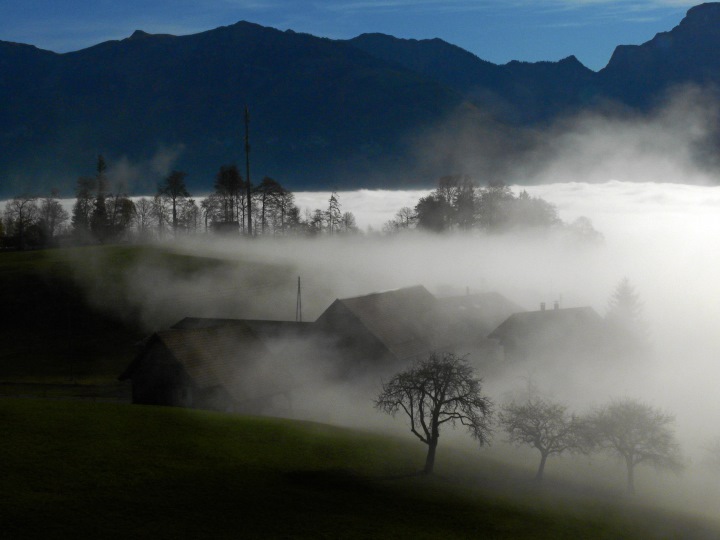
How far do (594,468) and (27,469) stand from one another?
106ft

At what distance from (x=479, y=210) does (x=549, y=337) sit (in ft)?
252

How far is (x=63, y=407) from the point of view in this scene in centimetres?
3659

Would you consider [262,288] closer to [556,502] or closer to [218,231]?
[218,231]

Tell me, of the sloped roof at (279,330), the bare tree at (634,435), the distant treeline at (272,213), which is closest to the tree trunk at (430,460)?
the bare tree at (634,435)

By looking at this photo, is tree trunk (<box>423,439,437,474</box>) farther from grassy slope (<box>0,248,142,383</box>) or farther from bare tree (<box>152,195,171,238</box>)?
bare tree (<box>152,195,171,238</box>)

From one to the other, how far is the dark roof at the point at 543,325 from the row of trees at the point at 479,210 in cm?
6951

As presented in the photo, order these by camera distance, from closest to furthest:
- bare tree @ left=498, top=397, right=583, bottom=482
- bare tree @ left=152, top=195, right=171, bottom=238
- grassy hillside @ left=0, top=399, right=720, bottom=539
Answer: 1. grassy hillside @ left=0, top=399, right=720, bottom=539
2. bare tree @ left=498, top=397, right=583, bottom=482
3. bare tree @ left=152, top=195, right=171, bottom=238

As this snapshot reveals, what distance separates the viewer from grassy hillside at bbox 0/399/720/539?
78.3 ft

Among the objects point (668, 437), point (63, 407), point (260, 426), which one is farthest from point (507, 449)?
point (63, 407)

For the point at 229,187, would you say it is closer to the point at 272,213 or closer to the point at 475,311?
the point at 272,213

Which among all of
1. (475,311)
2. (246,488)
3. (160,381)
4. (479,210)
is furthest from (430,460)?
(479,210)

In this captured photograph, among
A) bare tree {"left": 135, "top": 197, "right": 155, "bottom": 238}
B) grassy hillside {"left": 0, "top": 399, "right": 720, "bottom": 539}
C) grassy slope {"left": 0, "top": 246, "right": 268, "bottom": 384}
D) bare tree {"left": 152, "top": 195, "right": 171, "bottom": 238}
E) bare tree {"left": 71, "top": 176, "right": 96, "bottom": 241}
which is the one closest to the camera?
grassy hillside {"left": 0, "top": 399, "right": 720, "bottom": 539}

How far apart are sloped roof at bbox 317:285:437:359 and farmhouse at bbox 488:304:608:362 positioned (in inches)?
313

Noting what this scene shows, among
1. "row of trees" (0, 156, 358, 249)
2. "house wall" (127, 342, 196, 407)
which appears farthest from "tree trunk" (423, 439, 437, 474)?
"row of trees" (0, 156, 358, 249)
